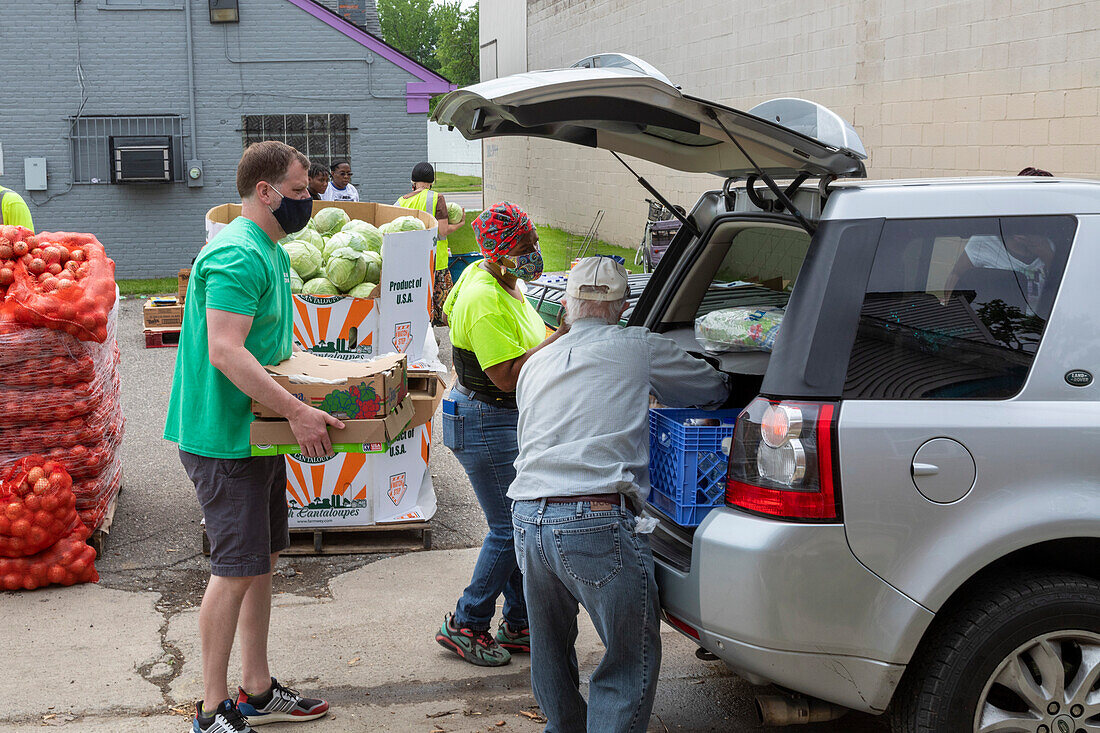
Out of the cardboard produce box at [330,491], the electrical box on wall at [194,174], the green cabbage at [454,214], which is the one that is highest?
the electrical box on wall at [194,174]

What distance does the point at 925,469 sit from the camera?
2.94m

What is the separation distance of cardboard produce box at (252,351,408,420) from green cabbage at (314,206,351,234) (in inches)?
110

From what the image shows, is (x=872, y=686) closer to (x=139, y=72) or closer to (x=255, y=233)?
(x=255, y=233)

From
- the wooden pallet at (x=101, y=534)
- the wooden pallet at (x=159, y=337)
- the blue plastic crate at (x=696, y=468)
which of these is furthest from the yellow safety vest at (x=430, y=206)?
the blue plastic crate at (x=696, y=468)

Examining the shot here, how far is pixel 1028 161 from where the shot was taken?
8266 mm

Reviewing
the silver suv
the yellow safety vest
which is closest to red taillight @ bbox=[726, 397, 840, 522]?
the silver suv

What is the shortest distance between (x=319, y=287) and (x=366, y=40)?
40.6 feet

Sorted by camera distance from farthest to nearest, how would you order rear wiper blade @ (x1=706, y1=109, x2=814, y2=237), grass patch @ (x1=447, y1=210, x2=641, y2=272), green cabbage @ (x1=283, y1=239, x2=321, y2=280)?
grass patch @ (x1=447, y1=210, x2=641, y2=272), green cabbage @ (x1=283, y1=239, x2=321, y2=280), rear wiper blade @ (x1=706, y1=109, x2=814, y2=237)

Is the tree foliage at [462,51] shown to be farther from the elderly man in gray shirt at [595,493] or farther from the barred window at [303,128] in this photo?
the elderly man in gray shirt at [595,493]

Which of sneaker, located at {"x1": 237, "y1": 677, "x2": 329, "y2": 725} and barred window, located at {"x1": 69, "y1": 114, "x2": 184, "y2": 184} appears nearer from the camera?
sneaker, located at {"x1": 237, "y1": 677, "x2": 329, "y2": 725}

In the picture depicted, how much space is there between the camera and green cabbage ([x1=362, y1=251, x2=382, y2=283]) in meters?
5.77

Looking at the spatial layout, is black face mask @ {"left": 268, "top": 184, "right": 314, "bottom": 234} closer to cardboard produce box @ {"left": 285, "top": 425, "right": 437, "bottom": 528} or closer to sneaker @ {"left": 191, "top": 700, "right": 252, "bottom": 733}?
sneaker @ {"left": 191, "top": 700, "right": 252, "bottom": 733}

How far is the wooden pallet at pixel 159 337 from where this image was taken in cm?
1152

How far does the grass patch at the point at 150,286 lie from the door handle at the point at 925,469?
1466 centimetres
